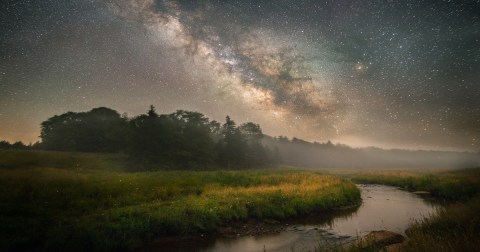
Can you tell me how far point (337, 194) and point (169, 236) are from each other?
16198mm

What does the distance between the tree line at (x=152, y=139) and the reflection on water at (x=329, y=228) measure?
47460mm

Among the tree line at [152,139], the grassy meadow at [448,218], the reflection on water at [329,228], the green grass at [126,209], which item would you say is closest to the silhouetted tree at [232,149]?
the tree line at [152,139]

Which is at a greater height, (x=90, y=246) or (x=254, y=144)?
(x=254, y=144)

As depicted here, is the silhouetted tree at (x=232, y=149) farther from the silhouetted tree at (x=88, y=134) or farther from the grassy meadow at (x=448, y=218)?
the grassy meadow at (x=448, y=218)

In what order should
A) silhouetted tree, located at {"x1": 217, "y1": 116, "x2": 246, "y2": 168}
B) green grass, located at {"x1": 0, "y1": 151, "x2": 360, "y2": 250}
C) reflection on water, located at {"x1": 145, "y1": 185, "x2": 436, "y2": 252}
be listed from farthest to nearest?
silhouetted tree, located at {"x1": 217, "y1": 116, "x2": 246, "y2": 168}
reflection on water, located at {"x1": 145, "y1": 185, "x2": 436, "y2": 252}
green grass, located at {"x1": 0, "y1": 151, "x2": 360, "y2": 250}

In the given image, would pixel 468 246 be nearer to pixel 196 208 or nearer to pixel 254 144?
pixel 196 208

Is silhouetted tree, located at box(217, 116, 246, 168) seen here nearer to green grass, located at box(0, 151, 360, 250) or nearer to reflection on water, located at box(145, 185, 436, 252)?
green grass, located at box(0, 151, 360, 250)

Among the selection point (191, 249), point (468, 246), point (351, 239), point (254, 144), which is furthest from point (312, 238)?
point (254, 144)

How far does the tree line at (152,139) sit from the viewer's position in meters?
64.0

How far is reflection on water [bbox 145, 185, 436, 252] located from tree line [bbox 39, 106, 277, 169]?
47460 mm

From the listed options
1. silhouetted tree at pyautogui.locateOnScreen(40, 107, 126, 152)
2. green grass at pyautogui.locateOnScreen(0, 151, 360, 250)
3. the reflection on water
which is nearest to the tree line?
silhouetted tree at pyautogui.locateOnScreen(40, 107, 126, 152)

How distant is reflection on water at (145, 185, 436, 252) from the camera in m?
13.8

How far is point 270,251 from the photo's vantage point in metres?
12.9

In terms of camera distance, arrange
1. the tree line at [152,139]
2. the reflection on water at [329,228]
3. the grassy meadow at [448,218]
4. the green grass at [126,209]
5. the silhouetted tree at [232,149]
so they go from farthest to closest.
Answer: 1. the silhouetted tree at [232,149]
2. the tree line at [152,139]
3. the reflection on water at [329,228]
4. the green grass at [126,209]
5. the grassy meadow at [448,218]
